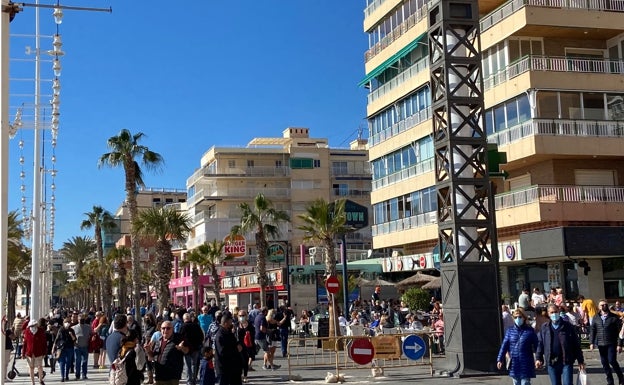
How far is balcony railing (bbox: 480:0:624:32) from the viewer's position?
1272 inches

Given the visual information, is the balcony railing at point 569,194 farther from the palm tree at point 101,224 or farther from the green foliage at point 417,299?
the palm tree at point 101,224

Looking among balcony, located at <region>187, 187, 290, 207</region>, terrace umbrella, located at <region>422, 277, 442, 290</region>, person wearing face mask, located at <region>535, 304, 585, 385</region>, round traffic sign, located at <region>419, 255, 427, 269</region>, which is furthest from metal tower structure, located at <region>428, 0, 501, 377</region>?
balcony, located at <region>187, 187, 290, 207</region>

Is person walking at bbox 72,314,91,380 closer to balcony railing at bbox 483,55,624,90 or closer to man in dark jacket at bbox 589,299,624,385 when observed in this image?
man in dark jacket at bbox 589,299,624,385

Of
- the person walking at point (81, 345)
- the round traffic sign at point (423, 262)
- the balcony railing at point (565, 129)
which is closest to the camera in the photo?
the person walking at point (81, 345)

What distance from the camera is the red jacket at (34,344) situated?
58.4 ft

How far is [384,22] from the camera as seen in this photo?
145 ft

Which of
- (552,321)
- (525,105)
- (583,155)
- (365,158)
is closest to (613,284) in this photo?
(583,155)

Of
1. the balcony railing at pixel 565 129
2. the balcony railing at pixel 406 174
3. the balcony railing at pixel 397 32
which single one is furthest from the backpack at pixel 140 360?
the balcony railing at pixel 397 32

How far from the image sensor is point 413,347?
18.1 metres

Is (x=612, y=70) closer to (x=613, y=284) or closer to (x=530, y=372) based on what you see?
(x=613, y=284)

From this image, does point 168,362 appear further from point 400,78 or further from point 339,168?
point 339,168

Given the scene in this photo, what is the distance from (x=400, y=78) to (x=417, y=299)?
13056mm

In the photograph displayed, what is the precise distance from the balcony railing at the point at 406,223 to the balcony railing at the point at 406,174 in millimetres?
2142

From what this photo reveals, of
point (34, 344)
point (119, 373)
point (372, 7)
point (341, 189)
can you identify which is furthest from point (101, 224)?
point (119, 373)
